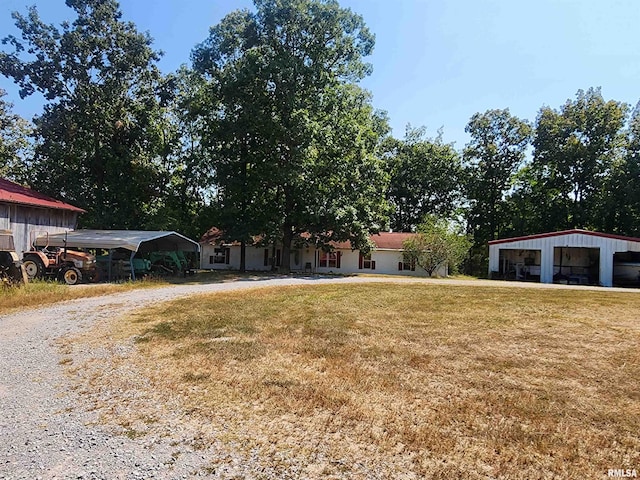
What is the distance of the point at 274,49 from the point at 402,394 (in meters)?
26.4

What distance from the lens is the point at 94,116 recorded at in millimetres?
28625

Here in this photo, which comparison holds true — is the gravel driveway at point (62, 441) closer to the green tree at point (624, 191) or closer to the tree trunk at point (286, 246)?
the tree trunk at point (286, 246)

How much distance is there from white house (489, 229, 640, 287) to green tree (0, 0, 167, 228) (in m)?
25.8

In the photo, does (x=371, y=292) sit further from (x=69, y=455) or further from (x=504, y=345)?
(x=69, y=455)

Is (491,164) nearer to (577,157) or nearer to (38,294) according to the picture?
(577,157)

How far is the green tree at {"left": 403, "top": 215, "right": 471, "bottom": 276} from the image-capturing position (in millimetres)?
28906

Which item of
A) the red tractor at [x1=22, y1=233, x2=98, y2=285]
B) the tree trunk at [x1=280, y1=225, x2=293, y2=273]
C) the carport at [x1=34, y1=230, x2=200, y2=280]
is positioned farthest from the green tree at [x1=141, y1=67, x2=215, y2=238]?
the red tractor at [x1=22, y1=233, x2=98, y2=285]

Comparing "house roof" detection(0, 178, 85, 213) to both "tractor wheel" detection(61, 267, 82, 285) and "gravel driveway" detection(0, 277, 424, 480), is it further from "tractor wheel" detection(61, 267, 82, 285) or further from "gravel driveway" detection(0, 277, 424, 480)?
"gravel driveway" detection(0, 277, 424, 480)

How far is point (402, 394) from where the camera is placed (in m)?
4.99

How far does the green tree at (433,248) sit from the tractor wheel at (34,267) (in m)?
21.7

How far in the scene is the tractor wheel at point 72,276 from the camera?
17672 mm

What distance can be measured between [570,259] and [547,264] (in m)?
5.39

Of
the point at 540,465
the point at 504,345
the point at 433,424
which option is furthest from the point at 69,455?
the point at 504,345

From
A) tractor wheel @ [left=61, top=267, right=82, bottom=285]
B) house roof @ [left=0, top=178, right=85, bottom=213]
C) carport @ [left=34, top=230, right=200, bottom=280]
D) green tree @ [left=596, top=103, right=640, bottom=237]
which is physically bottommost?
tractor wheel @ [left=61, top=267, right=82, bottom=285]
